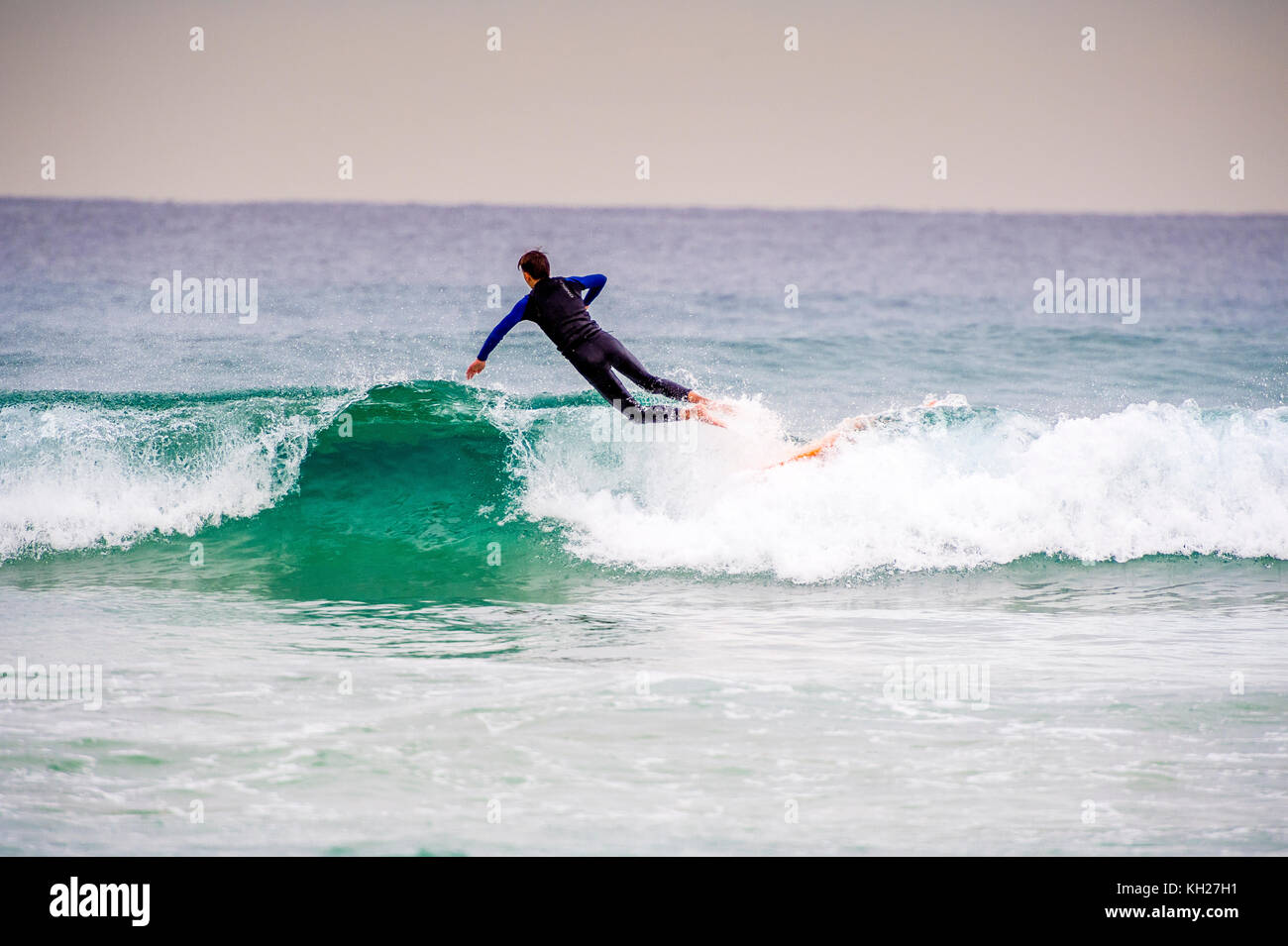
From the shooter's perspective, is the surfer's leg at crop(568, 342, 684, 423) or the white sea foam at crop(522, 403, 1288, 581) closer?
the surfer's leg at crop(568, 342, 684, 423)

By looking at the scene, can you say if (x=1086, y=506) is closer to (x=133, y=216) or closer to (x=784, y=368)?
(x=784, y=368)

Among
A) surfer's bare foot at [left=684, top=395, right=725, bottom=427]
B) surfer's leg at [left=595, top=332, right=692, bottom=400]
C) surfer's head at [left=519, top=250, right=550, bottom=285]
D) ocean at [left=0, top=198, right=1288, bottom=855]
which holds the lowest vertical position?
ocean at [left=0, top=198, right=1288, bottom=855]

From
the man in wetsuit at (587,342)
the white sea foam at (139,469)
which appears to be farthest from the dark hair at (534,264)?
the white sea foam at (139,469)

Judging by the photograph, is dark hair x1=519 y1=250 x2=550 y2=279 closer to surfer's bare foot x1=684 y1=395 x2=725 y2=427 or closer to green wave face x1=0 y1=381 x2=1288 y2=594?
surfer's bare foot x1=684 y1=395 x2=725 y2=427

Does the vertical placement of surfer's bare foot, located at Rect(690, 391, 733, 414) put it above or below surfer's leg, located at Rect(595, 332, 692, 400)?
below

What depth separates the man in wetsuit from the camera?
803 cm

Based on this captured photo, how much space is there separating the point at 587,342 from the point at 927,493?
3.03 meters

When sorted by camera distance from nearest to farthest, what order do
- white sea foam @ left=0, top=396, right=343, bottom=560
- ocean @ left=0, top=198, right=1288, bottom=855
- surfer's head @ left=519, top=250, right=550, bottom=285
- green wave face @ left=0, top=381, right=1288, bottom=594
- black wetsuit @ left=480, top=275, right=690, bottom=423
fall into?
ocean @ left=0, top=198, right=1288, bottom=855
surfer's head @ left=519, top=250, right=550, bottom=285
black wetsuit @ left=480, top=275, right=690, bottom=423
green wave face @ left=0, top=381, right=1288, bottom=594
white sea foam @ left=0, top=396, right=343, bottom=560

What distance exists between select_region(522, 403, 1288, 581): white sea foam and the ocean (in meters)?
0.03

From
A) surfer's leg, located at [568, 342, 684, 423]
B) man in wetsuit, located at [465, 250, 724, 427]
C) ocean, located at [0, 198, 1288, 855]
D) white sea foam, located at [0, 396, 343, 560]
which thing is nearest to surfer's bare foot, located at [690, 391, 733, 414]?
man in wetsuit, located at [465, 250, 724, 427]

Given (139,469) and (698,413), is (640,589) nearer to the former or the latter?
(698,413)

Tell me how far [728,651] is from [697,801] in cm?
199

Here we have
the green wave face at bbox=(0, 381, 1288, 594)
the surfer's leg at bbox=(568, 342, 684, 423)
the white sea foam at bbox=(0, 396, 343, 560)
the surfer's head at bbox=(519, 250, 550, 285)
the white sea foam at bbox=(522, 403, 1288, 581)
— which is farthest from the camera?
the white sea foam at bbox=(0, 396, 343, 560)

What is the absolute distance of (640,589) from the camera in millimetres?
8156
